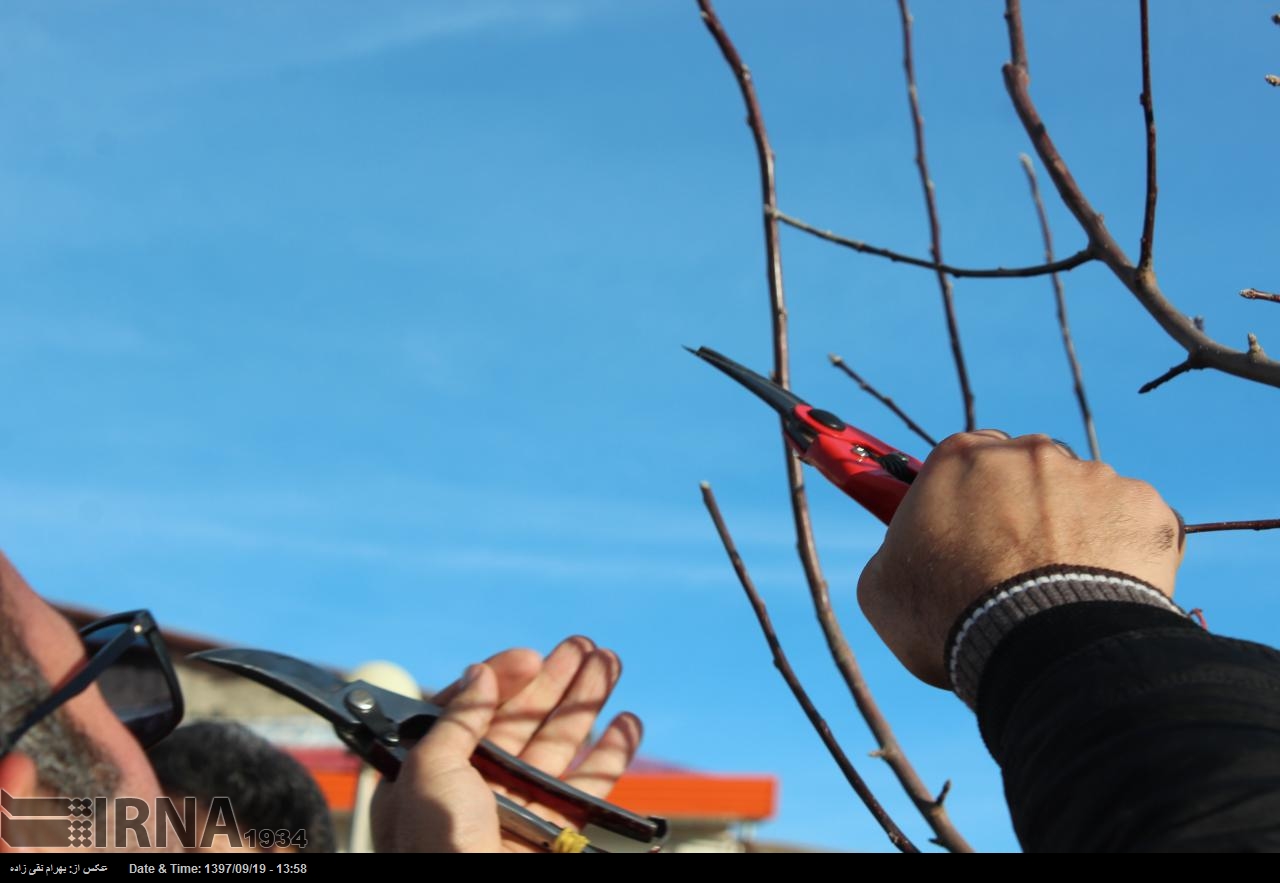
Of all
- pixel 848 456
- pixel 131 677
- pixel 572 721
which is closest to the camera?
pixel 131 677

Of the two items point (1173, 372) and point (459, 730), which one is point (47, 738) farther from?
point (1173, 372)

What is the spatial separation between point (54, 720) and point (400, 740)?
0.81 m

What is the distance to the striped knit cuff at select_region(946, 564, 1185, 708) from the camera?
1.17 m

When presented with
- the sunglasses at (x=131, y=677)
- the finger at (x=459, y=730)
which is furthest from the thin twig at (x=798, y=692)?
the sunglasses at (x=131, y=677)

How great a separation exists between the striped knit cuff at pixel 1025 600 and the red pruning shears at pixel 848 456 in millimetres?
515

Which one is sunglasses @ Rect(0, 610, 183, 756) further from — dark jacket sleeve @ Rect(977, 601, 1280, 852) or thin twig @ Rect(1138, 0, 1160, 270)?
thin twig @ Rect(1138, 0, 1160, 270)

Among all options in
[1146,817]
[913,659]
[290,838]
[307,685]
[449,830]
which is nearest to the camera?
[1146,817]

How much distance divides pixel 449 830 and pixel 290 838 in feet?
2.58

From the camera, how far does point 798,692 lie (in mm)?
2166

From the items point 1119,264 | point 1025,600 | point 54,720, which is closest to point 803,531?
point 1119,264

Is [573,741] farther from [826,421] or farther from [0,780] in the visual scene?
[0,780]

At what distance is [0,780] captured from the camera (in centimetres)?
102

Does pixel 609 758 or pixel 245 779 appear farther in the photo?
pixel 245 779

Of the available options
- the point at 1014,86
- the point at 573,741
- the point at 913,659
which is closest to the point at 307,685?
the point at 573,741
